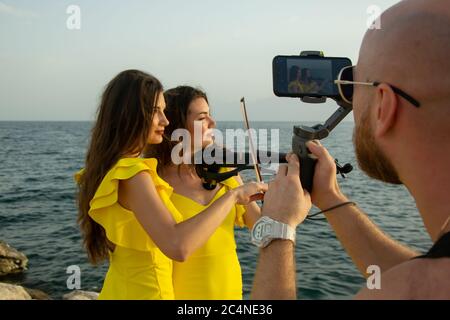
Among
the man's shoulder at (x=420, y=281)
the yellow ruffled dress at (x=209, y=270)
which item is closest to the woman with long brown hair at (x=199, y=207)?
the yellow ruffled dress at (x=209, y=270)

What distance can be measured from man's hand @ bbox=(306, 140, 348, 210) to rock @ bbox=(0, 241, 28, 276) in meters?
9.35

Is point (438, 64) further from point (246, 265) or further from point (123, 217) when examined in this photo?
point (246, 265)

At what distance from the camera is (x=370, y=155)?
1.51 m

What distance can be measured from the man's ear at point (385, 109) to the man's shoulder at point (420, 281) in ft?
1.47

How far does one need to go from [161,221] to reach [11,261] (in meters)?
8.75

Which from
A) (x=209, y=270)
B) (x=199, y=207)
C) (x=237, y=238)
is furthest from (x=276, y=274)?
(x=237, y=238)

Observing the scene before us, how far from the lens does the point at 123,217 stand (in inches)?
95.3

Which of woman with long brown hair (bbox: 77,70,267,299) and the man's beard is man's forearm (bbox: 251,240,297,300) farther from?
woman with long brown hair (bbox: 77,70,267,299)

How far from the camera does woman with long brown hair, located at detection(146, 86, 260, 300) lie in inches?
107

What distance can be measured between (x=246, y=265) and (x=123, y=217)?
7.09 m

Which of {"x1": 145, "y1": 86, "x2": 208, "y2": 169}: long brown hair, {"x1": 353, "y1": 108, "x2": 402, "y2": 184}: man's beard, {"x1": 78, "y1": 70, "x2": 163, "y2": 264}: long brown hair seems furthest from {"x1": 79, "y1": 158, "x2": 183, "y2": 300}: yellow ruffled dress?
{"x1": 353, "y1": 108, "x2": 402, "y2": 184}: man's beard

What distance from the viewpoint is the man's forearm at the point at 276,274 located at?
1361 millimetres

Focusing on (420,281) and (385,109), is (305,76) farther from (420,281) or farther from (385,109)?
(420,281)
